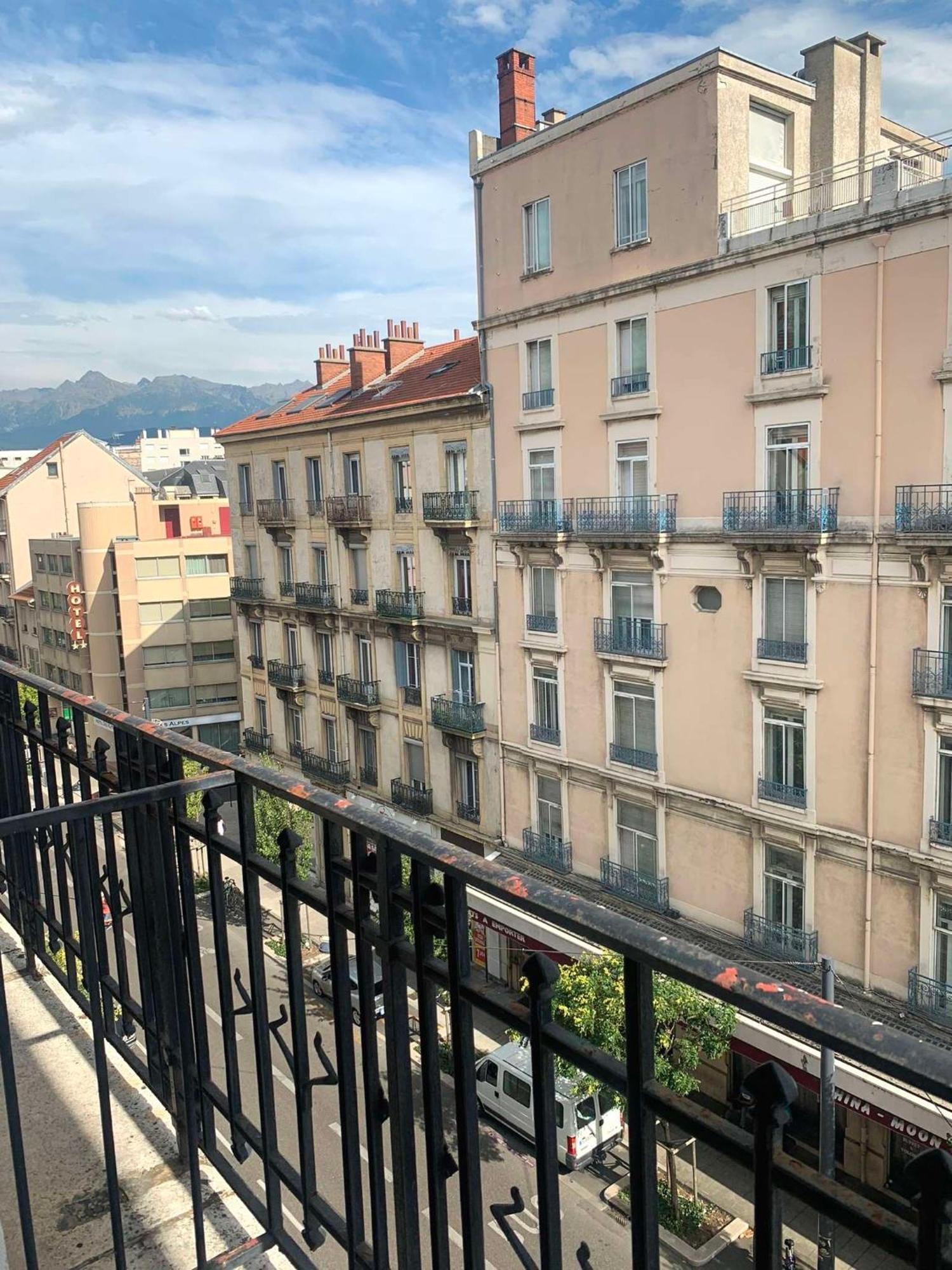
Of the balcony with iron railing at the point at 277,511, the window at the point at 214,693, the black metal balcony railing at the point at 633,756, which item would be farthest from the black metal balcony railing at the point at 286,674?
the black metal balcony railing at the point at 633,756

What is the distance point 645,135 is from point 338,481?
1301 centimetres

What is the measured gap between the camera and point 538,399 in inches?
872

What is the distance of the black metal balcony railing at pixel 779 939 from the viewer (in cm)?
1870

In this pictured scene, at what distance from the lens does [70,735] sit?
489 centimetres

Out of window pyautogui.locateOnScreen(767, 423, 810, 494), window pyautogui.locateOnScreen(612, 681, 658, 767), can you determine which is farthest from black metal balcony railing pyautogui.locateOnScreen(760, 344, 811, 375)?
window pyautogui.locateOnScreen(612, 681, 658, 767)

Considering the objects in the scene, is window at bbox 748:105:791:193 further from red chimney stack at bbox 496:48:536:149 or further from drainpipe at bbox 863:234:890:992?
red chimney stack at bbox 496:48:536:149

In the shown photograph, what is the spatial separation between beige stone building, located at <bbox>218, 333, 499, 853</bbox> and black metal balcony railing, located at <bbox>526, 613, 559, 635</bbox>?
4.35ft

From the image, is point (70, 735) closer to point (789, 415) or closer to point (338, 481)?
point (789, 415)

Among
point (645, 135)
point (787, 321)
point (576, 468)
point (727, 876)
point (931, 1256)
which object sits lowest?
point (727, 876)

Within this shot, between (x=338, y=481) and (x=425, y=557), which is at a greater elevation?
(x=338, y=481)

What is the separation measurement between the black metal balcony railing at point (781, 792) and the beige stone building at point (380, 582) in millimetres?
7568

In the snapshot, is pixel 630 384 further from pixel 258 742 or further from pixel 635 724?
pixel 258 742

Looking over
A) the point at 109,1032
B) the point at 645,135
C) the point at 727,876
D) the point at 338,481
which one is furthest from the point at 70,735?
the point at 338,481

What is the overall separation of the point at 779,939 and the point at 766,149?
15.2m
